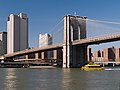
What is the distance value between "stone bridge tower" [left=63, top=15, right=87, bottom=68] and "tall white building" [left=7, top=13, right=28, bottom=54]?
65001mm

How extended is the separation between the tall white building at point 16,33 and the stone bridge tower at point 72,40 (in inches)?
2559

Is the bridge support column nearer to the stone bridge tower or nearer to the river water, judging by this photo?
the stone bridge tower

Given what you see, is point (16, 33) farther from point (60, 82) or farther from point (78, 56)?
point (60, 82)

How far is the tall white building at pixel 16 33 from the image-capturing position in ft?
512

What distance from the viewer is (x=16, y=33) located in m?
158

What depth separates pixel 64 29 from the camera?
91.9 m

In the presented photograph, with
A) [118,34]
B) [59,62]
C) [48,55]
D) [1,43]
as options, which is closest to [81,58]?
[118,34]

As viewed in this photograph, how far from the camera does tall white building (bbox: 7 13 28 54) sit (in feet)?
512

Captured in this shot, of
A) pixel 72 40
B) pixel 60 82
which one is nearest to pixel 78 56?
pixel 72 40

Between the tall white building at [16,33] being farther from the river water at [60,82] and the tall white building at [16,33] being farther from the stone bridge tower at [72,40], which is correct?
the river water at [60,82]

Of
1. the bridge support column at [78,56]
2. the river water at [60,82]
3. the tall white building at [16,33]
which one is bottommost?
the river water at [60,82]

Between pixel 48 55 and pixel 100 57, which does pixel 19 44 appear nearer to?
pixel 48 55

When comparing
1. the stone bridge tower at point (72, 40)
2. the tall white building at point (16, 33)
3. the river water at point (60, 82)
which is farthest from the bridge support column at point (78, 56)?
the tall white building at point (16, 33)

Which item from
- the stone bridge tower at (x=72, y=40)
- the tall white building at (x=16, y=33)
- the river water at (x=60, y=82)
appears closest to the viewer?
the river water at (x=60, y=82)
